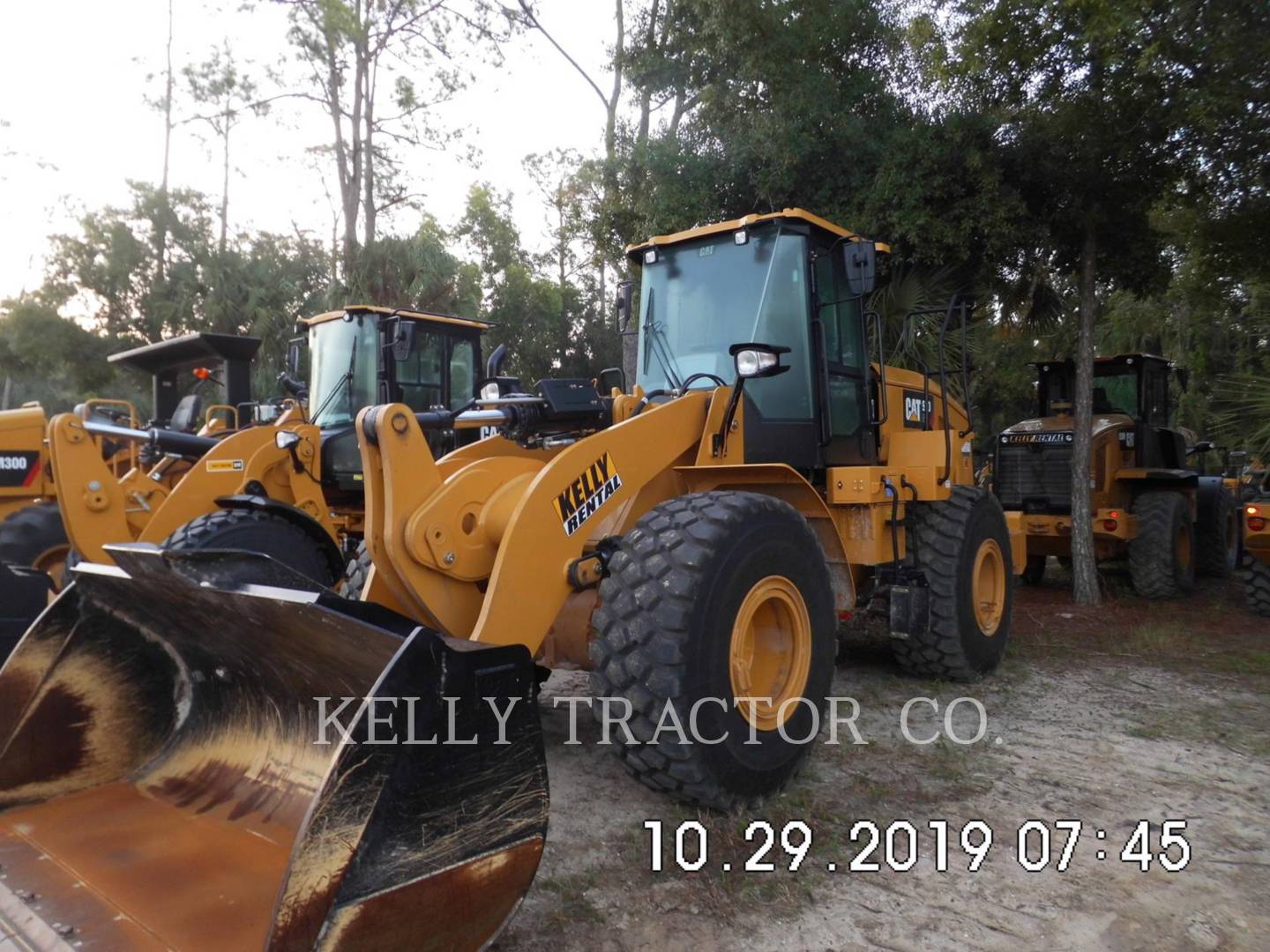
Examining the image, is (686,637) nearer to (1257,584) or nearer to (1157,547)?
(1257,584)

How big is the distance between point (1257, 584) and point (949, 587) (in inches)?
196

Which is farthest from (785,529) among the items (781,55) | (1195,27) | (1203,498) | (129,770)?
(1203,498)

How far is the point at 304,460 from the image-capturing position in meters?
6.69

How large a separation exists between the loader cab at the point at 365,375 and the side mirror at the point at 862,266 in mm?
3778

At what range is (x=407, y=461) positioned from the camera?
321 centimetres

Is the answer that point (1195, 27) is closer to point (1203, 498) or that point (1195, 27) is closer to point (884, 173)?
point (884, 173)

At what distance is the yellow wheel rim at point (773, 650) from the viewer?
3.60 meters

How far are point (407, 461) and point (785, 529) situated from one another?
5.07ft

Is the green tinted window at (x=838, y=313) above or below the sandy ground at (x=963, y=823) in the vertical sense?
above

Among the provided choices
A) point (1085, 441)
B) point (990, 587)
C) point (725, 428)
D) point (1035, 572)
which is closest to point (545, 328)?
point (1035, 572)

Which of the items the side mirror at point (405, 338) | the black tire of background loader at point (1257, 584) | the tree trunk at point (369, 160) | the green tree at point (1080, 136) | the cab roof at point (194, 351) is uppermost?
the tree trunk at point (369, 160)

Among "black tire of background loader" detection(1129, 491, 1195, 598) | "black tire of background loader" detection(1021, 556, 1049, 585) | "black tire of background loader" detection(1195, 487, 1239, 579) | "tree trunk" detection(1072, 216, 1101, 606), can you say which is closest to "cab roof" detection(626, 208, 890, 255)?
"tree trunk" detection(1072, 216, 1101, 606)

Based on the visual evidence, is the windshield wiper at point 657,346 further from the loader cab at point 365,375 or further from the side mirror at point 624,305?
the loader cab at point 365,375

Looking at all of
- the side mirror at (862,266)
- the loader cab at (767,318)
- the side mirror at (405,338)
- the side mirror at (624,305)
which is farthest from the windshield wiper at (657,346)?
the side mirror at (405,338)
